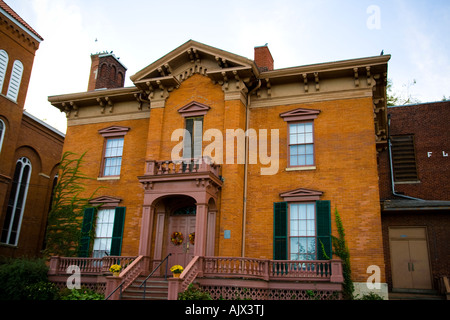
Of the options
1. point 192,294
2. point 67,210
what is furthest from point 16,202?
point 192,294

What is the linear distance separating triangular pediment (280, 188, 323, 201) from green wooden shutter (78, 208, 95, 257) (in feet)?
29.2

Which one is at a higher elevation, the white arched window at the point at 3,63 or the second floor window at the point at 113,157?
the white arched window at the point at 3,63

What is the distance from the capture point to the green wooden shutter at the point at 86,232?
20000 mm

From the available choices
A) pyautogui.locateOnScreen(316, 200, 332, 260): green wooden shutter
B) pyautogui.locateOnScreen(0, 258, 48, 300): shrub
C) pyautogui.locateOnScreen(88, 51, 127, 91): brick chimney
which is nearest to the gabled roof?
pyautogui.locateOnScreen(88, 51, 127, 91): brick chimney

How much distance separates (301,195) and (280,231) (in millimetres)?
1667

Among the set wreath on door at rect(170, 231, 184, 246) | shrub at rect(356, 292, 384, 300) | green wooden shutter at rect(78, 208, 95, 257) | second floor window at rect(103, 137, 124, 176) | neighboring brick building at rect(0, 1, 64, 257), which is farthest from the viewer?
neighboring brick building at rect(0, 1, 64, 257)

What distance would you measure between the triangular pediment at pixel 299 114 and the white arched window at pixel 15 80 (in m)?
16.3

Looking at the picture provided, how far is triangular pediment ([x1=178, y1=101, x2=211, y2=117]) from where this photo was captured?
19.7 meters

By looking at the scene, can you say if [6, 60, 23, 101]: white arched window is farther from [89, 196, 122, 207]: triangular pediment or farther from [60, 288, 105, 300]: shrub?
[60, 288, 105, 300]: shrub

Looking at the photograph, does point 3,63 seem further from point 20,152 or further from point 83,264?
point 83,264

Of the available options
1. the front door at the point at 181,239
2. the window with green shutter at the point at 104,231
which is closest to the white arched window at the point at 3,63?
the window with green shutter at the point at 104,231

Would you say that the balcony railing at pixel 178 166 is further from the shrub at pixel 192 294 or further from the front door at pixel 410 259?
the front door at pixel 410 259

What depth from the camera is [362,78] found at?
18672 mm
